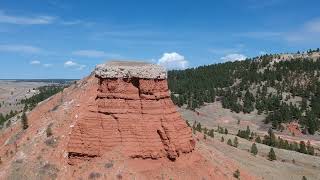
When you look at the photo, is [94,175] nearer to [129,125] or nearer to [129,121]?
[129,125]

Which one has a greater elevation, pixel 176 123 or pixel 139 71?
pixel 139 71

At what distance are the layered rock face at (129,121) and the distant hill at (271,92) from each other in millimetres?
99610

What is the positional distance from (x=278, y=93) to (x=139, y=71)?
439 feet

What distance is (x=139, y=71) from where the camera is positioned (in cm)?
4275

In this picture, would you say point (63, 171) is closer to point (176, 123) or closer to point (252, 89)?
point (176, 123)

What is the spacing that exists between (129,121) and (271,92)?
13789cm

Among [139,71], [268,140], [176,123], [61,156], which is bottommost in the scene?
[268,140]

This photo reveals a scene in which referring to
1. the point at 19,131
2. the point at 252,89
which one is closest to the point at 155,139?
the point at 19,131

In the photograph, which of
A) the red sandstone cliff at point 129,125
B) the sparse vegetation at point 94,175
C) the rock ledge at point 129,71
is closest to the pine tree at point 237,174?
the red sandstone cliff at point 129,125

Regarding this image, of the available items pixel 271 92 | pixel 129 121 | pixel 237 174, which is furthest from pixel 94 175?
pixel 271 92

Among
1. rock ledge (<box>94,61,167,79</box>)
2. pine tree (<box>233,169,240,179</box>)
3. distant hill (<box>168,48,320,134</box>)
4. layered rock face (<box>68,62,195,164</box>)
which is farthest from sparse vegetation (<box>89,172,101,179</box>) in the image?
distant hill (<box>168,48,320,134</box>)

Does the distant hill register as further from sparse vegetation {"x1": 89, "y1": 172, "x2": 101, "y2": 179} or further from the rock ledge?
sparse vegetation {"x1": 89, "y1": 172, "x2": 101, "y2": 179}

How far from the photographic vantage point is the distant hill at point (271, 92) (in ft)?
480

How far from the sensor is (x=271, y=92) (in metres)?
173
